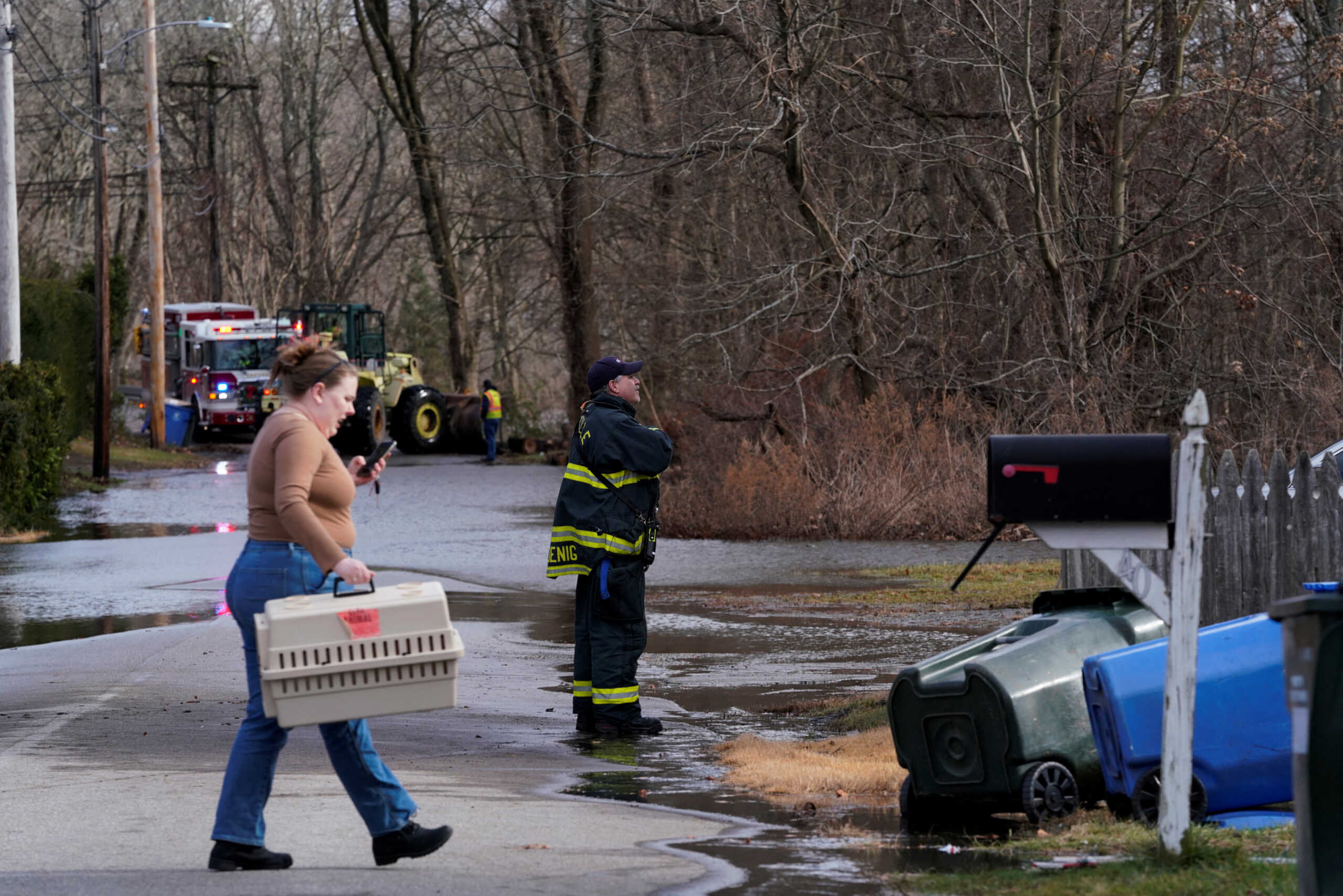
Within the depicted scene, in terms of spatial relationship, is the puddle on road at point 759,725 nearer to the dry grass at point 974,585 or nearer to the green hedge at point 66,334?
the dry grass at point 974,585

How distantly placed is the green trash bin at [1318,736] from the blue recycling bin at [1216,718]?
1228 millimetres

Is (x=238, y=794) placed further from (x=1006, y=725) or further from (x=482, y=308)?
(x=482, y=308)

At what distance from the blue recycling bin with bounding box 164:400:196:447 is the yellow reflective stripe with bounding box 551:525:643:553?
30543 mm

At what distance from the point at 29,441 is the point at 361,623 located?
1800 centimetres

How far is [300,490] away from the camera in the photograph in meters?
5.44

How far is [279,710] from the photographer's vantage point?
17.3 feet

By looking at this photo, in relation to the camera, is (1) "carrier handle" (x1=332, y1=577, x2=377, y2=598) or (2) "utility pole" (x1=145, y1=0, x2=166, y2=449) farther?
(2) "utility pole" (x1=145, y1=0, x2=166, y2=449)

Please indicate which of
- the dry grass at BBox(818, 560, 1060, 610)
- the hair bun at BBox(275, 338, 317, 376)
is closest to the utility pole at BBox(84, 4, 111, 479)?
the dry grass at BBox(818, 560, 1060, 610)

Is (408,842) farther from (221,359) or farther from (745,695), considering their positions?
(221,359)

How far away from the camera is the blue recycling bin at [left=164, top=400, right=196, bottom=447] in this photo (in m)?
37.5

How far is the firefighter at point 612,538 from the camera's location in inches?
332

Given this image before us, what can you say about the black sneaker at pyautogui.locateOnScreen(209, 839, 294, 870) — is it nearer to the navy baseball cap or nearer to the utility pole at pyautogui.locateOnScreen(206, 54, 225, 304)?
the navy baseball cap

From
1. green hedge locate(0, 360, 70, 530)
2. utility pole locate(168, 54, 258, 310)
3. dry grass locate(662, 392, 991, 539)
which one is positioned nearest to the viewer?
dry grass locate(662, 392, 991, 539)

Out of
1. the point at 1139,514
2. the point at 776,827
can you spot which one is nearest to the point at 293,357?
the point at 776,827
